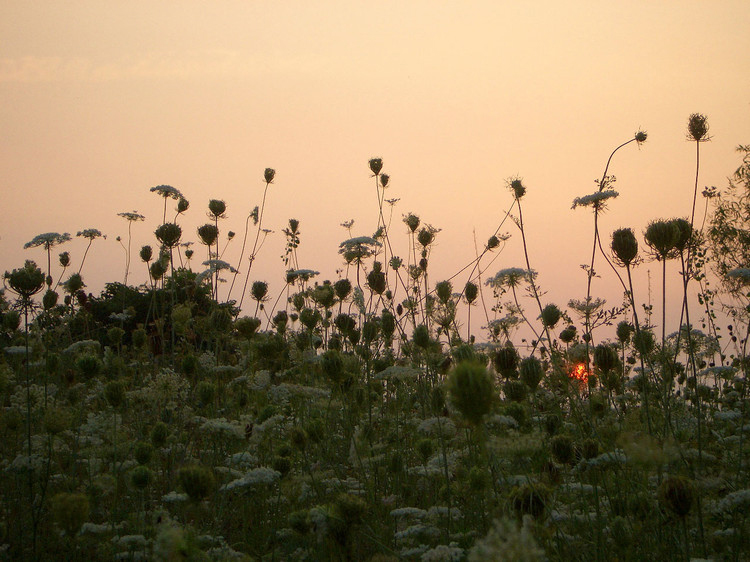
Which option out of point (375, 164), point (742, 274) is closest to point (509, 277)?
point (742, 274)

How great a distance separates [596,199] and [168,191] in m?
4.93

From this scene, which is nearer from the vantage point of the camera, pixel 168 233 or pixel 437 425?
pixel 437 425

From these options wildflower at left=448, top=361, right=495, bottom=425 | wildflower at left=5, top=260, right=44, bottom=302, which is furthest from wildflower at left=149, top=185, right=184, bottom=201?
wildflower at left=448, top=361, right=495, bottom=425

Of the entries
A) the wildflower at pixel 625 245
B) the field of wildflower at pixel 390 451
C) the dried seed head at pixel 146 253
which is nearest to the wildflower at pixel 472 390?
the field of wildflower at pixel 390 451

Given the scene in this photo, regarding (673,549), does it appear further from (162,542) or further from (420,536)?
(162,542)

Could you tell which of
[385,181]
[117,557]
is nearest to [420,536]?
[117,557]

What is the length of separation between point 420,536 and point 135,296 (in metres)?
15.2

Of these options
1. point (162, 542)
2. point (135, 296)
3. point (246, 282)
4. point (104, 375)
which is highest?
point (135, 296)

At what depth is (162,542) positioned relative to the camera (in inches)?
68.0

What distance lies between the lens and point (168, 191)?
301 inches

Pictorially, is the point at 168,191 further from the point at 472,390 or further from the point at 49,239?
the point at 472,390

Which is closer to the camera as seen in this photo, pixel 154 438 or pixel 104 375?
pixel 154 438

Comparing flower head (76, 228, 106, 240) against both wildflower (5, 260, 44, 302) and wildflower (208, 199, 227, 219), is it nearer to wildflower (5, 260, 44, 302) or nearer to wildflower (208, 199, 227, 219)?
wildflower (208, 199, 227, 219)

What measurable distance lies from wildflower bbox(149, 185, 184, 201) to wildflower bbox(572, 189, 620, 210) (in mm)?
4680
